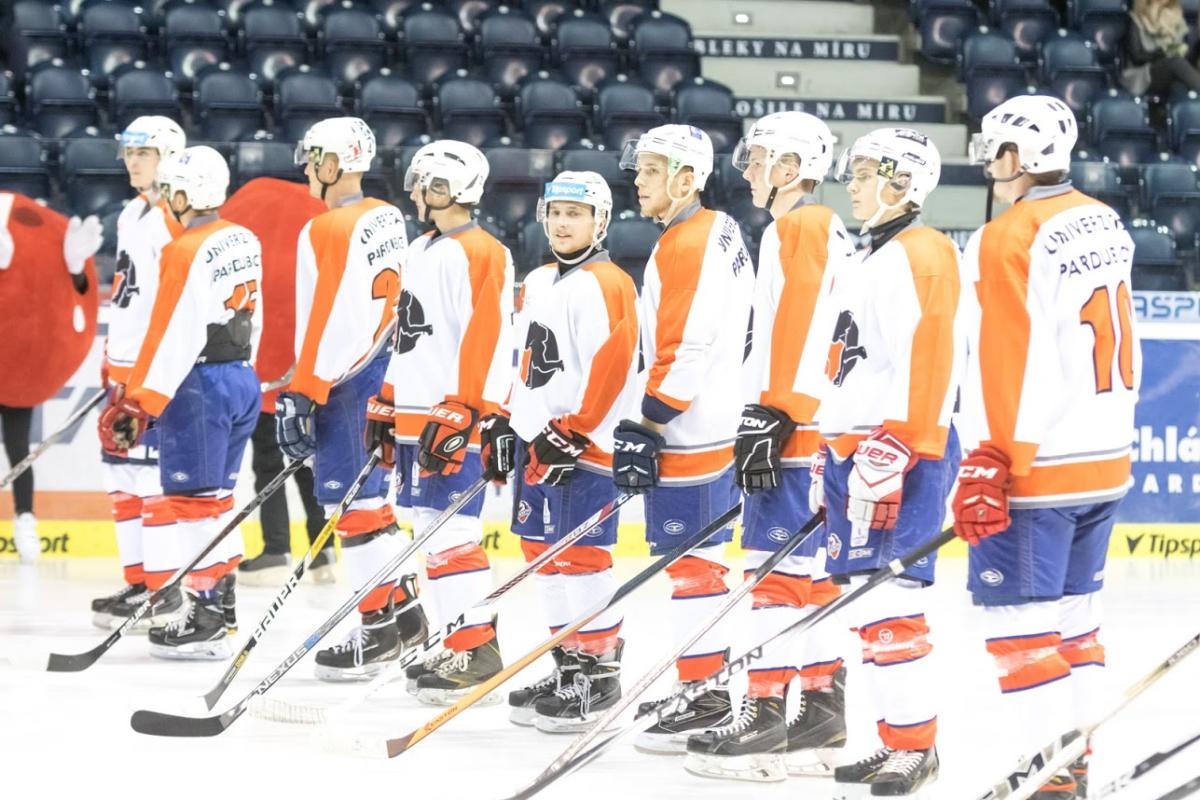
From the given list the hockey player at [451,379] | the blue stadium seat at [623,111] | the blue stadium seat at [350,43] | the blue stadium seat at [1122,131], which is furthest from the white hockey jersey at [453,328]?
the blue stadium seat at [1122,131]

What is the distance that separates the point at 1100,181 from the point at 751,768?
615 cm

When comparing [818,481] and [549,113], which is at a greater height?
[549,113]

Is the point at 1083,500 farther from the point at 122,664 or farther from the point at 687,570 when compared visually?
the point at 122,664

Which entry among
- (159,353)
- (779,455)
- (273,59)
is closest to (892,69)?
(273,59)

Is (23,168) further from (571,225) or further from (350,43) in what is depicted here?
(571,225)

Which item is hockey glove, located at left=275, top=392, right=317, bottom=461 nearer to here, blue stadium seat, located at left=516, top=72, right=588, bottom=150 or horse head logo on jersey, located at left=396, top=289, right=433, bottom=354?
horse head logo on jersey, located at left=396, top=289, right=433, bottom=354

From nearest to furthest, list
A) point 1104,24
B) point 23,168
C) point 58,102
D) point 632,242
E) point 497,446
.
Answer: point 497,446, point 632,242, point 23,168, point 58,102, point 1104,24

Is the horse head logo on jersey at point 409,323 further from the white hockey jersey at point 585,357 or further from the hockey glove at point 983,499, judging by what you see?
the hockey glove at point 983,499

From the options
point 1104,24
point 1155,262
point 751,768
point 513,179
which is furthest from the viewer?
point 1104,24

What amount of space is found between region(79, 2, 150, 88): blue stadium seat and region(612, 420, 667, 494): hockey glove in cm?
624

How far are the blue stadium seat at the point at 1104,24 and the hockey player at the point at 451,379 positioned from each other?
23.7 ft

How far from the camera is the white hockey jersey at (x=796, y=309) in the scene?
3.99 meters

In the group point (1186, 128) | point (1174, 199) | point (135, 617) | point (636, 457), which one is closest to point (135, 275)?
point (135, 617)

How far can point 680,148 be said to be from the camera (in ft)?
14.0
